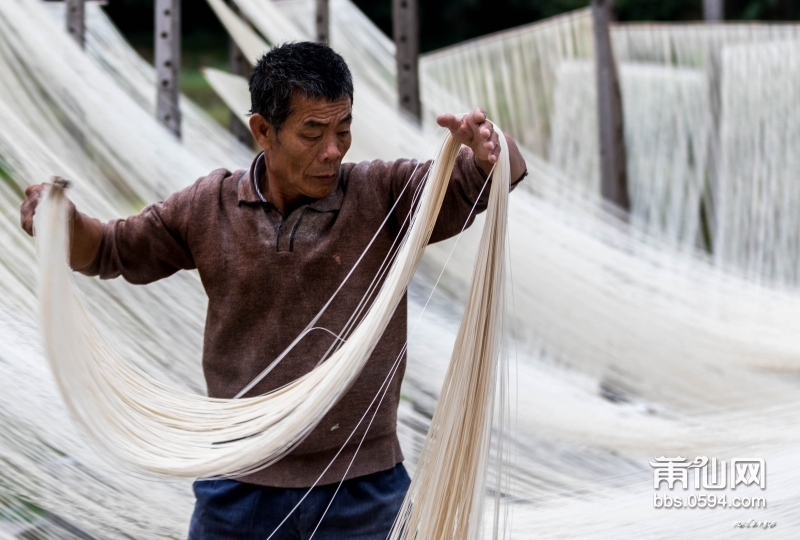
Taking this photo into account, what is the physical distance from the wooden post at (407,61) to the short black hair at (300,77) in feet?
6.69

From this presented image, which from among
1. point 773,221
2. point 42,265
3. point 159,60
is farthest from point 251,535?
point 773,221

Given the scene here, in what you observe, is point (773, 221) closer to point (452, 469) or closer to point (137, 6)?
point (452, 469)

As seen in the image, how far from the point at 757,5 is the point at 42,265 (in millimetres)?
8692

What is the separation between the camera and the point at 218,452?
1.09 metres

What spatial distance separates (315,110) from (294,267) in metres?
0.19

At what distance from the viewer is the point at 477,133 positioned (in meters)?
1.04

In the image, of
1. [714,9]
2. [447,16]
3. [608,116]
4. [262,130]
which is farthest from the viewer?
[447,16]


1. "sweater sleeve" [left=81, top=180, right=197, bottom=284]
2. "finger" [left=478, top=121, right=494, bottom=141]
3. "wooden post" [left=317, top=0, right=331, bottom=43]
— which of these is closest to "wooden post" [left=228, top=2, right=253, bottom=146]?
"wooden post" [left=317, top=0, right=331, bottom=43]

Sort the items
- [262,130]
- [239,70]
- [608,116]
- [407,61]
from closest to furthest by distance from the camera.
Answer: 1. [262,130]
2. [407,61]
3. [608,116]
4. [239,70]

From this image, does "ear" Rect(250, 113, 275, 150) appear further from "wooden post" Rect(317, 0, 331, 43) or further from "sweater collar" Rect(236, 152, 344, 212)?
"wooden post" Rect(317, 0, 331, 43)

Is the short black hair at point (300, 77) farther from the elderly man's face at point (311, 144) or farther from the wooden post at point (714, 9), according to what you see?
the wooden post at point (714, 9)

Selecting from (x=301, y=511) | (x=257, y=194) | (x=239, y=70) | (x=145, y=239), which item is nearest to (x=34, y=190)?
(x=145, y=239)

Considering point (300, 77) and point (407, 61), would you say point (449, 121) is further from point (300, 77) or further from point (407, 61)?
point (407, 61)

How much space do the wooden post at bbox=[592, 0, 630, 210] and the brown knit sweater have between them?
7.64ft
